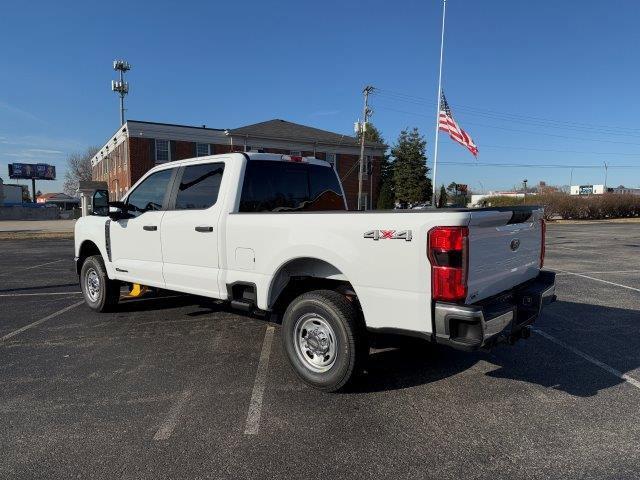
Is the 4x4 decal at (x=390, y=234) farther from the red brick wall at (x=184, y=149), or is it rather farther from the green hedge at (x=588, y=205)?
the green hedge at (x=588, y=205)

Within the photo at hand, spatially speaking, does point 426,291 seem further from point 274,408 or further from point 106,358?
point 106,358

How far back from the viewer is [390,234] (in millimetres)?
3268

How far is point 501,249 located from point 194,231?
3077 mm

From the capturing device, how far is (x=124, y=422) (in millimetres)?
3389

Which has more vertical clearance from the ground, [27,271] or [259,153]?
[259,153]

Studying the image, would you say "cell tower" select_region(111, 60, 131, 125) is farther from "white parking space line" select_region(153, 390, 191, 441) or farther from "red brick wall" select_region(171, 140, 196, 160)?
"white parking space line" select_region(153, 390, 191, 441)

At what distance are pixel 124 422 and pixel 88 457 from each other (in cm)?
46

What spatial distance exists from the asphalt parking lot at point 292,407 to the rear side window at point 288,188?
5.40 feet

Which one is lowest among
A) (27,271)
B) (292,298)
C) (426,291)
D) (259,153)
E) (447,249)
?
(27,271)

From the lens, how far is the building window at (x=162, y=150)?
3447 centimetres

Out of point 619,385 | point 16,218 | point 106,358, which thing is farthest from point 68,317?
point 16,218

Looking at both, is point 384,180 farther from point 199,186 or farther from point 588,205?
point 199,186

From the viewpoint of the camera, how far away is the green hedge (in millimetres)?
42719

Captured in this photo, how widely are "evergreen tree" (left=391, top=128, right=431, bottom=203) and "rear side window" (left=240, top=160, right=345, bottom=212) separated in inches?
1851
